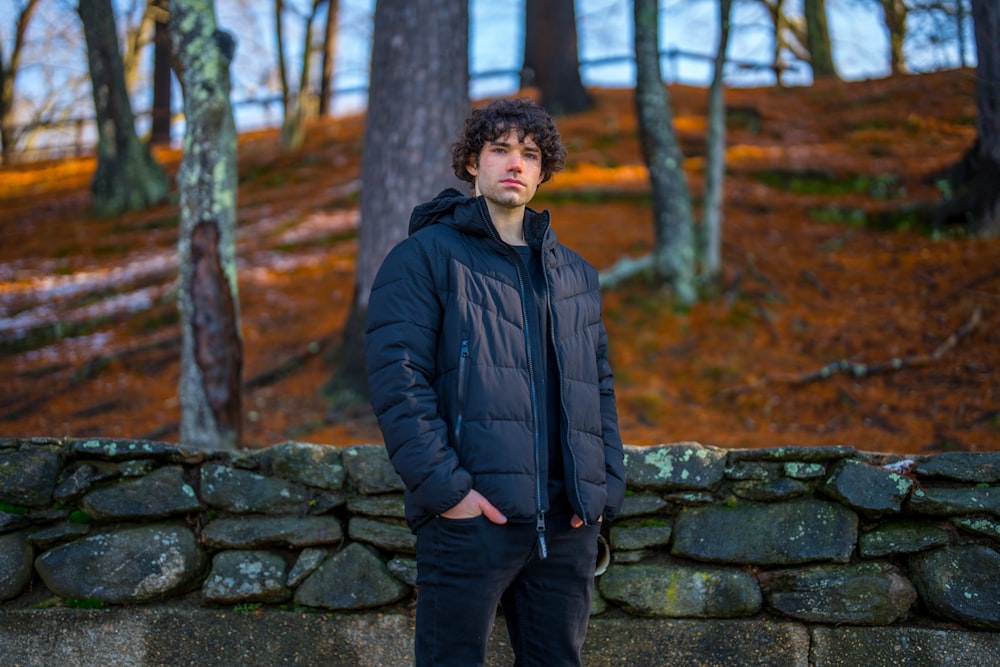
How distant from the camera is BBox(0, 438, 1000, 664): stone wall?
364 centimetres

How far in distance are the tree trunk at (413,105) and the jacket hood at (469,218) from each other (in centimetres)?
333

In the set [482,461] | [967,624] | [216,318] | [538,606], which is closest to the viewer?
[482,461]

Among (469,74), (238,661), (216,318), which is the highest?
(469,74)

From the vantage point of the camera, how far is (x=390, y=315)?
2.51 metres

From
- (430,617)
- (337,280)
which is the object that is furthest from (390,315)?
(337,280)

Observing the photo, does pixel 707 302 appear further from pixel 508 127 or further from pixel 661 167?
pixel 508 127

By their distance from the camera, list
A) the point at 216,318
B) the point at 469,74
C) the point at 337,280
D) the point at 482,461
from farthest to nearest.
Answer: the point at 337,280, the point at 469,74, the point at 216,318, the point at 482,461

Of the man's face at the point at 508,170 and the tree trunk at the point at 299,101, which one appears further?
the tree trunk at the point at 299,101

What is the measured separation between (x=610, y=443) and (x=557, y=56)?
12181 mm

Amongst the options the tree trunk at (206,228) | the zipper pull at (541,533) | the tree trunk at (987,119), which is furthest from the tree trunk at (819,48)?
the zipper pull at (541,533)

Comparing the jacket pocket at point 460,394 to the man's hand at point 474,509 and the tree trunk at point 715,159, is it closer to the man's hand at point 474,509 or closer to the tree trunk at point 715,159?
the man's hand at point 474,509

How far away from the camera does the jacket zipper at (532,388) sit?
2.52m

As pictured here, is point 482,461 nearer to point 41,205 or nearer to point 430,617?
point 430,617

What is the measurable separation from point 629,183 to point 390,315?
8310mm
